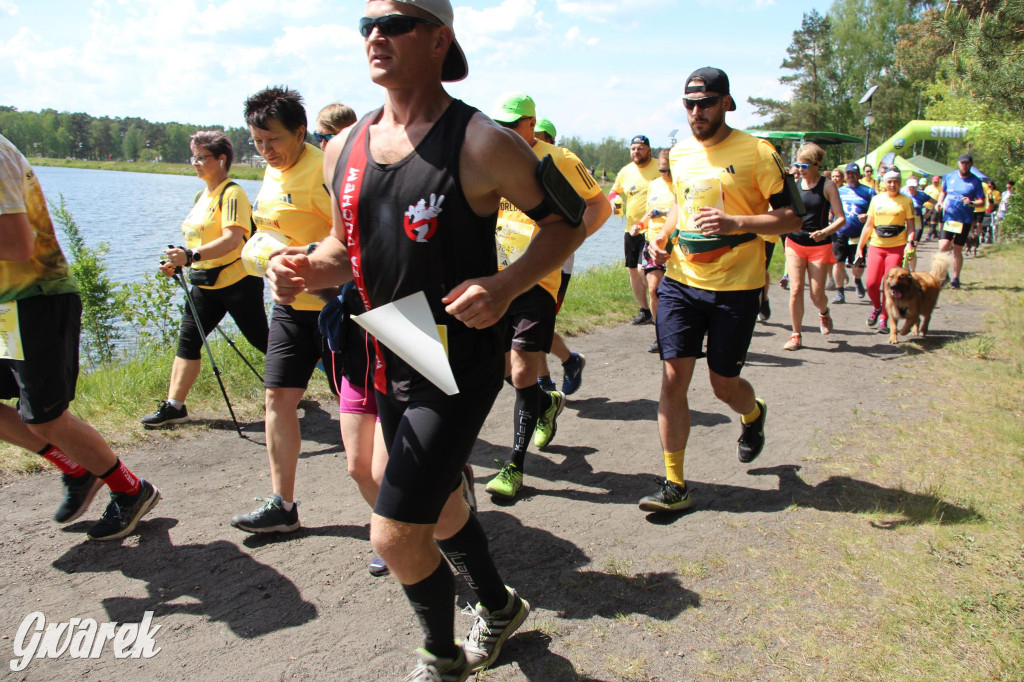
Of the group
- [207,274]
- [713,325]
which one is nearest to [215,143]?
[207,274]

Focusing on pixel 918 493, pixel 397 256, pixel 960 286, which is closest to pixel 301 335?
pixel 397 256

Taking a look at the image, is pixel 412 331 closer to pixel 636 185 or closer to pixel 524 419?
pixel 524 419

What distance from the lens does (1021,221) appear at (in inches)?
789

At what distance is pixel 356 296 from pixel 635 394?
4.27 meters

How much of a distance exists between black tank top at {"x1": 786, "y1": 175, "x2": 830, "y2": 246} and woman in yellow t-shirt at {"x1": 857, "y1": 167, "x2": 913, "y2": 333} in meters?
1.10

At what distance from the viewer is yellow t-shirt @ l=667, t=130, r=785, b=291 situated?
420cm

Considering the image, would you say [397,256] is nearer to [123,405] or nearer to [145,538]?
[145,538]

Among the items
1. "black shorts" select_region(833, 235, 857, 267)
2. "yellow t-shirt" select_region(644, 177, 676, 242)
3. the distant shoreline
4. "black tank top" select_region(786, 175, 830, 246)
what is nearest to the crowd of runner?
"yellow t-shirt" select_region(644, 177, 676, 242)

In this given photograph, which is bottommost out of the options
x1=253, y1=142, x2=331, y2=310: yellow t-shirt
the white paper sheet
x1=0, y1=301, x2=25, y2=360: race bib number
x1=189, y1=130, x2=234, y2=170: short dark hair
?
x1=0, y1=301, x2=25, y2=360: race bib number

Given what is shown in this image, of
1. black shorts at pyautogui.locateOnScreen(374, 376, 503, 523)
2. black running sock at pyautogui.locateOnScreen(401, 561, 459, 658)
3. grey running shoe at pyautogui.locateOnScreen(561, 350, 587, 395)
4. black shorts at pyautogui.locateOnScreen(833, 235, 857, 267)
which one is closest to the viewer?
black shorts at pyautogui.locateOnScreen(374, 376, 503, 523)

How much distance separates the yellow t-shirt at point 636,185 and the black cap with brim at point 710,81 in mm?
5345

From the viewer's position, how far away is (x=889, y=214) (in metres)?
9.55

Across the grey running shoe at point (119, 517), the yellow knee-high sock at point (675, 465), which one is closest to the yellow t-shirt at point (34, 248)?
the grey running shoe at point (119, 517)

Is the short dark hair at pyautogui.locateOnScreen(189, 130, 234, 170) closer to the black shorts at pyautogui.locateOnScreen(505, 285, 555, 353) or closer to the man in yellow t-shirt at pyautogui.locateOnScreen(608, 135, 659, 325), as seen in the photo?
the black shorts at pyautogui.locateOnScreen(505, 285, 555, 353)
